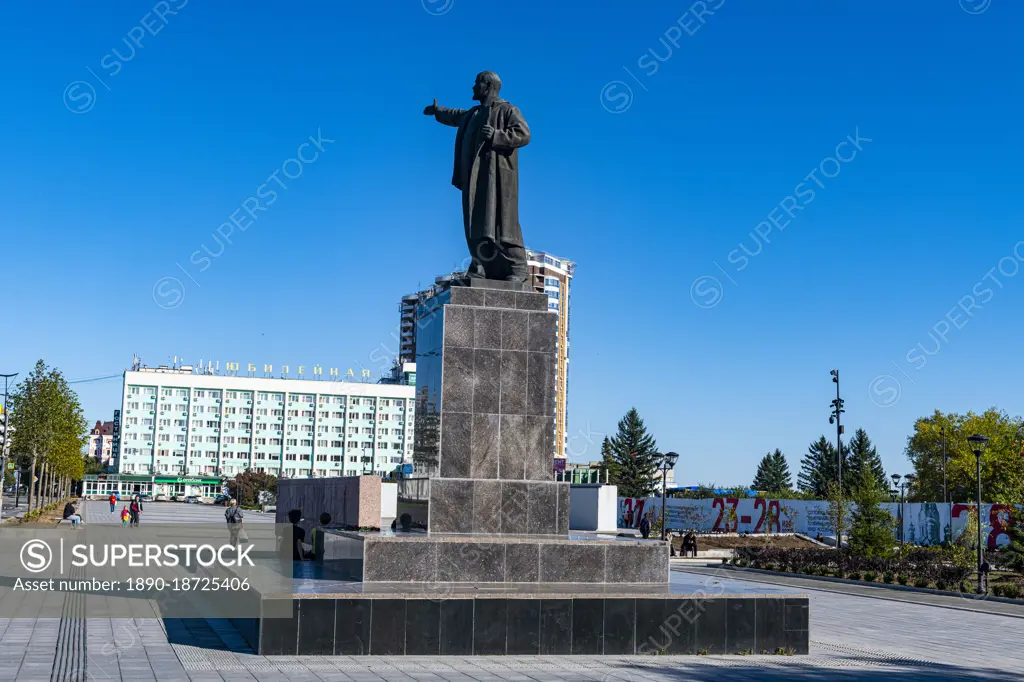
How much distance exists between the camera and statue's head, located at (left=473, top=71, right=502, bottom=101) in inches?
580

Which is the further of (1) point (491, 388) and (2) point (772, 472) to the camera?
(2) point (772, 472)

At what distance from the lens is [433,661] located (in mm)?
10305

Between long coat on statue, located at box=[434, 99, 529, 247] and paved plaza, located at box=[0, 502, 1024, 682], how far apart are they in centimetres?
580

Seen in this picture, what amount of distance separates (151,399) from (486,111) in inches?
4421

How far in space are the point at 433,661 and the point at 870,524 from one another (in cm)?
2466

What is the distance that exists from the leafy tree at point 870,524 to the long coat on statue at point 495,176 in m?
21.0

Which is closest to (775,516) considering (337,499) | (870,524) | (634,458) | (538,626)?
(870,524)

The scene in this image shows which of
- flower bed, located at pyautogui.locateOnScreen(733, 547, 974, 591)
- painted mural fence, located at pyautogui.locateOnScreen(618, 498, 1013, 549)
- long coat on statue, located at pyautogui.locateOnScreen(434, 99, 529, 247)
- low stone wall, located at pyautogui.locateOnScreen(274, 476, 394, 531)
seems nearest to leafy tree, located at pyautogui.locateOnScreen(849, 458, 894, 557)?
flower bed, located at pyautogui.locateOnScreen(733, 547, 974, 591)

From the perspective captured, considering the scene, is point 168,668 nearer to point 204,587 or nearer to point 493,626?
point 493,626

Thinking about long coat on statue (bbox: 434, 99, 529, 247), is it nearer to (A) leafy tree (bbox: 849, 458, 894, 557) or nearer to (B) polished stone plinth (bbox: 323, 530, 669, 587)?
(B) polished stone plinth (bbox: 323, 530, 669, 587)

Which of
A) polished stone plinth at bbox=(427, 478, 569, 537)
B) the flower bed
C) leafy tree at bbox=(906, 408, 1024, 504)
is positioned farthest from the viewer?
leafy tree at bbox=(906, 408, 1024, 504)

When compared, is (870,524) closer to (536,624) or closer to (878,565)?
(878,565)

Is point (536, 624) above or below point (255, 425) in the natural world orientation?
below

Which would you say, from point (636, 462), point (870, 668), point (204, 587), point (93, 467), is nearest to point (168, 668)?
point (204, 587)
